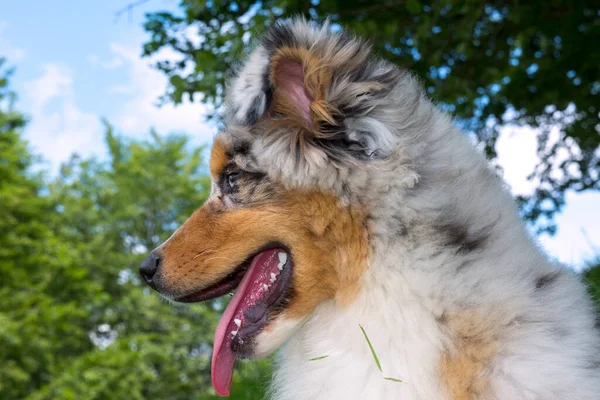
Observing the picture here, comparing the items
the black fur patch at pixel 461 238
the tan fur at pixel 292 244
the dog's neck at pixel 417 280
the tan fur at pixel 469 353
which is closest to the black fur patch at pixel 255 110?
the tan fur at pixel 292 244

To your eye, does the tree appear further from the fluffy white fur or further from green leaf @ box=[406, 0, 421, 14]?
the fluffy white fur

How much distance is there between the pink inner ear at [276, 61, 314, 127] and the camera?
10.2ft

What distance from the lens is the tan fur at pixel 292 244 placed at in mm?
3082

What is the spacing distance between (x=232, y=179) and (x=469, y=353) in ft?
4.53

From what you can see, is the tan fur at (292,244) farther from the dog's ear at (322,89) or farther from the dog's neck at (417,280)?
the dog's ear at (322,89)

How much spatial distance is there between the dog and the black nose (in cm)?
8

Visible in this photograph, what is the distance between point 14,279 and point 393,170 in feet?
101

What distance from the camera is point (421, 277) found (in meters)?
2.95

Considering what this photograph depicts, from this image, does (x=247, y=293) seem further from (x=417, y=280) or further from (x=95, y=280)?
(x=95, y=280)

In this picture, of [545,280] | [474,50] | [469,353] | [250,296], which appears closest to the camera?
[469,353]

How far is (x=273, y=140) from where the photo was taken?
10.6 ft

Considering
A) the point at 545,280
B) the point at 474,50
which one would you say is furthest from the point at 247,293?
the point at 474,50

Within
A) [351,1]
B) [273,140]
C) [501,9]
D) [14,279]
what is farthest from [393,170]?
[14,279]

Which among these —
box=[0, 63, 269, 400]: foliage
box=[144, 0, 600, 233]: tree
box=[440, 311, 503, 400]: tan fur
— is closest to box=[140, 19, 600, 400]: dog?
box=[440, 311, 503, 400]: tan fur
